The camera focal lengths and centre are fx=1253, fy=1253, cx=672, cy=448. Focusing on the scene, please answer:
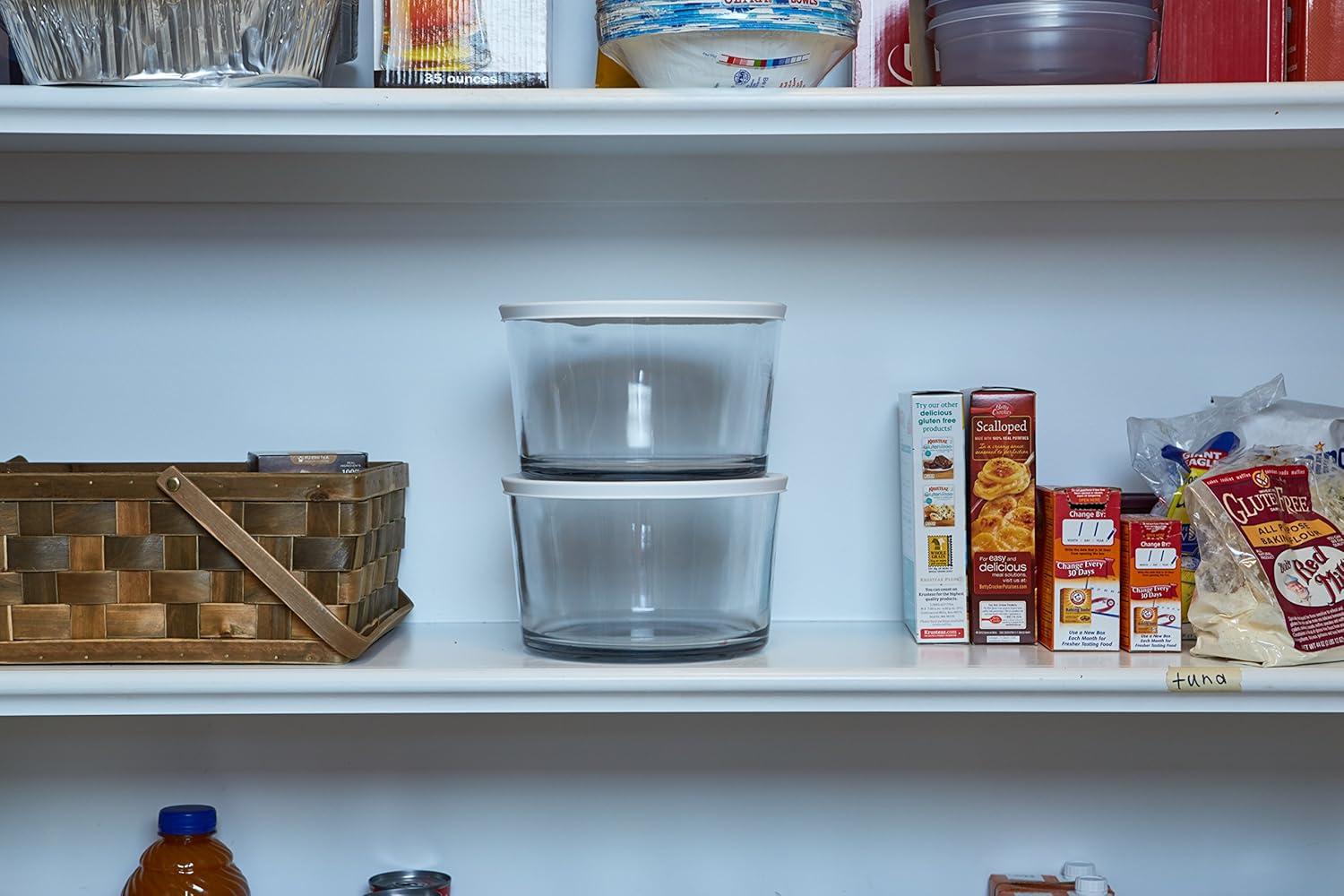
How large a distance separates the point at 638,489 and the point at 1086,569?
37 cm

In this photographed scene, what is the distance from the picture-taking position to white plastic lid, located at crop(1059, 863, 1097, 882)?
109 cm

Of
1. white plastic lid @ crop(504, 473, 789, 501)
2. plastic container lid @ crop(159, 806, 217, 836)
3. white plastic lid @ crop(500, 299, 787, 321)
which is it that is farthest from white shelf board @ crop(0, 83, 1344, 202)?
plastic container lid @ crop(159, 806, 217, 836)

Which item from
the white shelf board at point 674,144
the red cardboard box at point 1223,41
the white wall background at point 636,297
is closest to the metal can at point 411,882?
the white wall background at point 636,297

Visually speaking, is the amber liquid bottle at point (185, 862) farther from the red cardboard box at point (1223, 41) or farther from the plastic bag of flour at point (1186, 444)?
the red cardboard box at point (1223, 41)

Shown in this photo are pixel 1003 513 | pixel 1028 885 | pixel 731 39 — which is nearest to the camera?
pixel 731 39

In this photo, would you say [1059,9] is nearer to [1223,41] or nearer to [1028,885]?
[1223,41]

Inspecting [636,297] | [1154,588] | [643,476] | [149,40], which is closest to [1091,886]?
[1154,588]

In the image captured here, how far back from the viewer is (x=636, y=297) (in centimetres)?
118

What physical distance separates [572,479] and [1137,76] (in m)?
0.53

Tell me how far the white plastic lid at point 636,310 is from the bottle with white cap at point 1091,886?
0.57 m

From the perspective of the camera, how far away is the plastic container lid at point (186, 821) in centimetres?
105

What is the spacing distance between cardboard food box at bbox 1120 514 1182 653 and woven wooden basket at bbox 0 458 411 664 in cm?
61

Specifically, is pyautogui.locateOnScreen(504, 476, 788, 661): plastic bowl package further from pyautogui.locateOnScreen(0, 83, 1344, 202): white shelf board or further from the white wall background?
pyautogui.locateOnScreen(0, 83, 1344, 202): white shelf board

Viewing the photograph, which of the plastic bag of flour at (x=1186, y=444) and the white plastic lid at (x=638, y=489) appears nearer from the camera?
the white plastic lid at (x=638, y=489)
